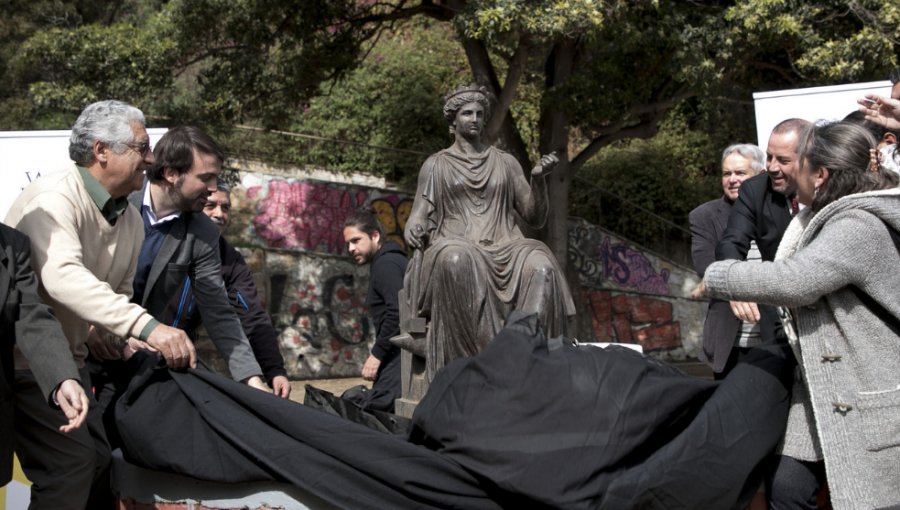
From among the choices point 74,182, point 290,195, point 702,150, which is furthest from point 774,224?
point 702,150

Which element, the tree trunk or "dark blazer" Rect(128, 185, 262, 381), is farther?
the tree trunk

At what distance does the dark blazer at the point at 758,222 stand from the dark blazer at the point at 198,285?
7.39ft

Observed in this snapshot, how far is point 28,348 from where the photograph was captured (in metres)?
3.21

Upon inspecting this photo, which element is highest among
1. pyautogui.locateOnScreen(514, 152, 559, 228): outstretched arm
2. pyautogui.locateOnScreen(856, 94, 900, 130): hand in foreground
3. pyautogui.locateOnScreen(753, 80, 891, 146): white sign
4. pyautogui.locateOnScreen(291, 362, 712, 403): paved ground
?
pyautogui.locateOnScreen(753, 80, 891, 146): white sign

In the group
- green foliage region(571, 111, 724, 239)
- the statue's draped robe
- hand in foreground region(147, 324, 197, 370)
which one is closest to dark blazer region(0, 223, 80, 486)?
hand in foreground region(147, 324, 197, 370)

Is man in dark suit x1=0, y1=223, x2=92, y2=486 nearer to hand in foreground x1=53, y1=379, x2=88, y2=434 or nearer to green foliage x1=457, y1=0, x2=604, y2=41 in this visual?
hand in foreground x1=53, y1=379, x2=88, y2=434

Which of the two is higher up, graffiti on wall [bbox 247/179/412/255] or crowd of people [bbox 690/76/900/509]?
graffiti on wall [bbox 247/179/412/255]

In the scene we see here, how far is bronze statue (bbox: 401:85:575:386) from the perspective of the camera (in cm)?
621

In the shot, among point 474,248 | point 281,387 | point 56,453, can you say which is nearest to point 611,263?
point 474,248

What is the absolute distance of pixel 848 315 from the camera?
2.87 meters

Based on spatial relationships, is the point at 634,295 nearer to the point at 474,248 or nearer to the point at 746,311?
the point at 474,248

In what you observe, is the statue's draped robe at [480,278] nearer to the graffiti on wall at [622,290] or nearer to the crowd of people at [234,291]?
the crowd of people at [234,291]

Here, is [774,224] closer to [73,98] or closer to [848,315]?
[848,315]

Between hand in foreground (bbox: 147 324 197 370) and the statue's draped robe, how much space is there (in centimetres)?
301
